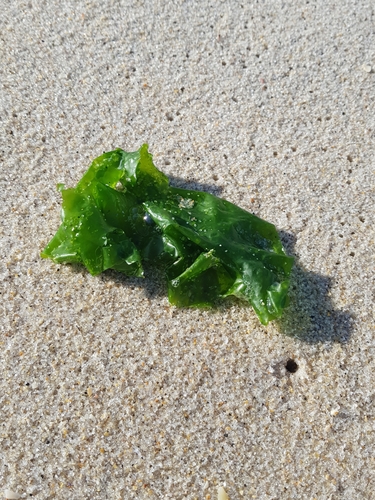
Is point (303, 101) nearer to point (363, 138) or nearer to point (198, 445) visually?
point (363, 138)

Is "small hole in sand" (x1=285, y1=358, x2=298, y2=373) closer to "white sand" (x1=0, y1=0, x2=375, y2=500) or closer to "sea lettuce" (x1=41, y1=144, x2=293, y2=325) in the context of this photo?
"white sand" (x1=0, y1=0, x2=375, y2=500)

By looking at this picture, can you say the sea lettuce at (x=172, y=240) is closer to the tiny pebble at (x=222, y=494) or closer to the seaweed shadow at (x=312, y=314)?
the seaweed shadow at (x=312, y=314)

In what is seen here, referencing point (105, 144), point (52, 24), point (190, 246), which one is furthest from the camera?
point (52, 24)

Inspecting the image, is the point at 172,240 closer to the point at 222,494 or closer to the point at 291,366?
the point at 291,366

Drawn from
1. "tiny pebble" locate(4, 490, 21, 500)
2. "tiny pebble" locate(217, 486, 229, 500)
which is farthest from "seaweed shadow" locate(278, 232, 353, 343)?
"tiny pebble" locate(4, 490, 21, 500)

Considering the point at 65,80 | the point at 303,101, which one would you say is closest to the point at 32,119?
the point at 65,80

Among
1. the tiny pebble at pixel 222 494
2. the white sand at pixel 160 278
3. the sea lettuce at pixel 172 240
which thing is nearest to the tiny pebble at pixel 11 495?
the white sand at pixel 160 278

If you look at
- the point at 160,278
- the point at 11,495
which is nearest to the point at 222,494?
the point at 11,495
